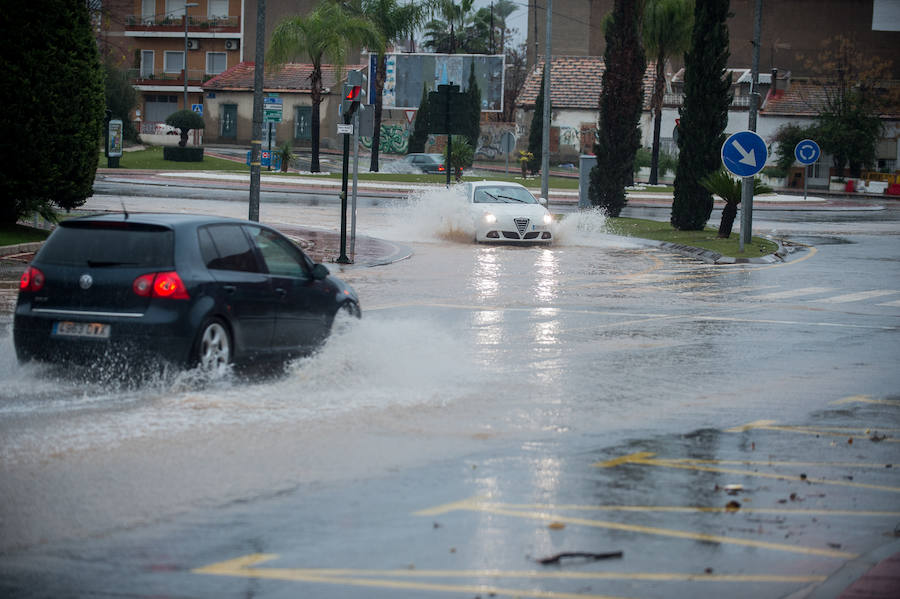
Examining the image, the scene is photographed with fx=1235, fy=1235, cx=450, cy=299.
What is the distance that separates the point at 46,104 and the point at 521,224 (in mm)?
10992

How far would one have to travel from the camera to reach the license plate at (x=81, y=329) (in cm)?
951

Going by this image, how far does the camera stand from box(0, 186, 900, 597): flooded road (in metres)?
5.96

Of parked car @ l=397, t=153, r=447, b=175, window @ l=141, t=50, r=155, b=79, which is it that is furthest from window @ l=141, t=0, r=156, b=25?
parked car @ l=397, t=153, r=447, b=175

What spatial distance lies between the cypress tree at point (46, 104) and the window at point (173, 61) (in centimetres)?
7080

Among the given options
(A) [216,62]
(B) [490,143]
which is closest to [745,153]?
(B) [490,143]

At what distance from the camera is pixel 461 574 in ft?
18.3

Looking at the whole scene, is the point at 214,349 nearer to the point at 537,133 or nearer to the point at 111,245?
the point at 111,245

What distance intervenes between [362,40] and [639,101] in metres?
22.8

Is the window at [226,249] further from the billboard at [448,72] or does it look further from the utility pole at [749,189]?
the billboard at [448,72]

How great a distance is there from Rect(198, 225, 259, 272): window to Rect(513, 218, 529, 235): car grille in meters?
17.8

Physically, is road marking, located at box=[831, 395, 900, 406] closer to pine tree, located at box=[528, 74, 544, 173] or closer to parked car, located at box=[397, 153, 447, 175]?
parked car, located at box=[397, 153, 447, 175]

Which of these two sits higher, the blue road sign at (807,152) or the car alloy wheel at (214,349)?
the blue road sign at (807,152)

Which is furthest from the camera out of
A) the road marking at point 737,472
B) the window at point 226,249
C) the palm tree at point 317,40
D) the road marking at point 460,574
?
the palm tree at point 317,40

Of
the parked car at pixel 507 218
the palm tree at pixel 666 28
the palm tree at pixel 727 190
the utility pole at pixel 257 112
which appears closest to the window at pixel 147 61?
the palm tree at pixel 666 28
